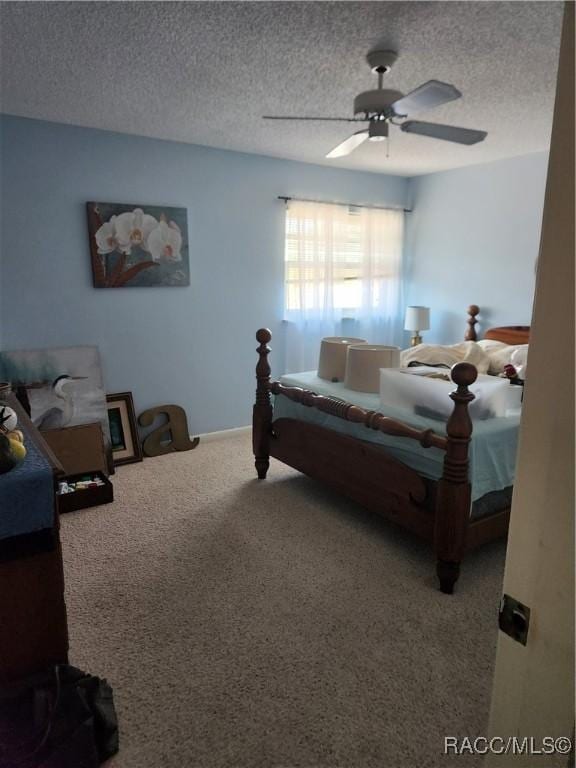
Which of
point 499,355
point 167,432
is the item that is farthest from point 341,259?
point 167,432

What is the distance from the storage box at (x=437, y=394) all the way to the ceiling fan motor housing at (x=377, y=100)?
1264 millimetres

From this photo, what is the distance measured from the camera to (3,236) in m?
3.08

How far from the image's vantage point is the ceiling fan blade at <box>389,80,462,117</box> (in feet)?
5.99

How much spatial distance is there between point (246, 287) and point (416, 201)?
82.8 inches

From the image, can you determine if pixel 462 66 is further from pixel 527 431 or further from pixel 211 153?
pixel 527 431

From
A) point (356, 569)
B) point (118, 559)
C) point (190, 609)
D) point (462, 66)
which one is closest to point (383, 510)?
point (356, 569)

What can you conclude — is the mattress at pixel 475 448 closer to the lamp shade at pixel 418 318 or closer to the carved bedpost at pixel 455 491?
the carved bedpost at pixel 455 491

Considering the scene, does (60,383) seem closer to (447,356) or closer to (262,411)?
(262,411)

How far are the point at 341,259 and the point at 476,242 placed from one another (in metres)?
1.23

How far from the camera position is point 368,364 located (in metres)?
2.83

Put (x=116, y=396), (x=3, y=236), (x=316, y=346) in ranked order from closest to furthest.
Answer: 1. (x=3, y=236)
2. (x=116, y=396)
3. (x=316, y=346)

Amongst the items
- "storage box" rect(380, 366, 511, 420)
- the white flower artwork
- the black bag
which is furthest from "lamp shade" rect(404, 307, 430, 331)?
the black bag

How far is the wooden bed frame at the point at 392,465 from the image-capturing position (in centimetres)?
207

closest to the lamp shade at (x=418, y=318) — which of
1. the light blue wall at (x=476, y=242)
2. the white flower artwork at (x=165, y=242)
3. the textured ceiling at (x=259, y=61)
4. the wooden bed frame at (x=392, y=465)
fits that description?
the light blue wall at (x=476, y=242)
